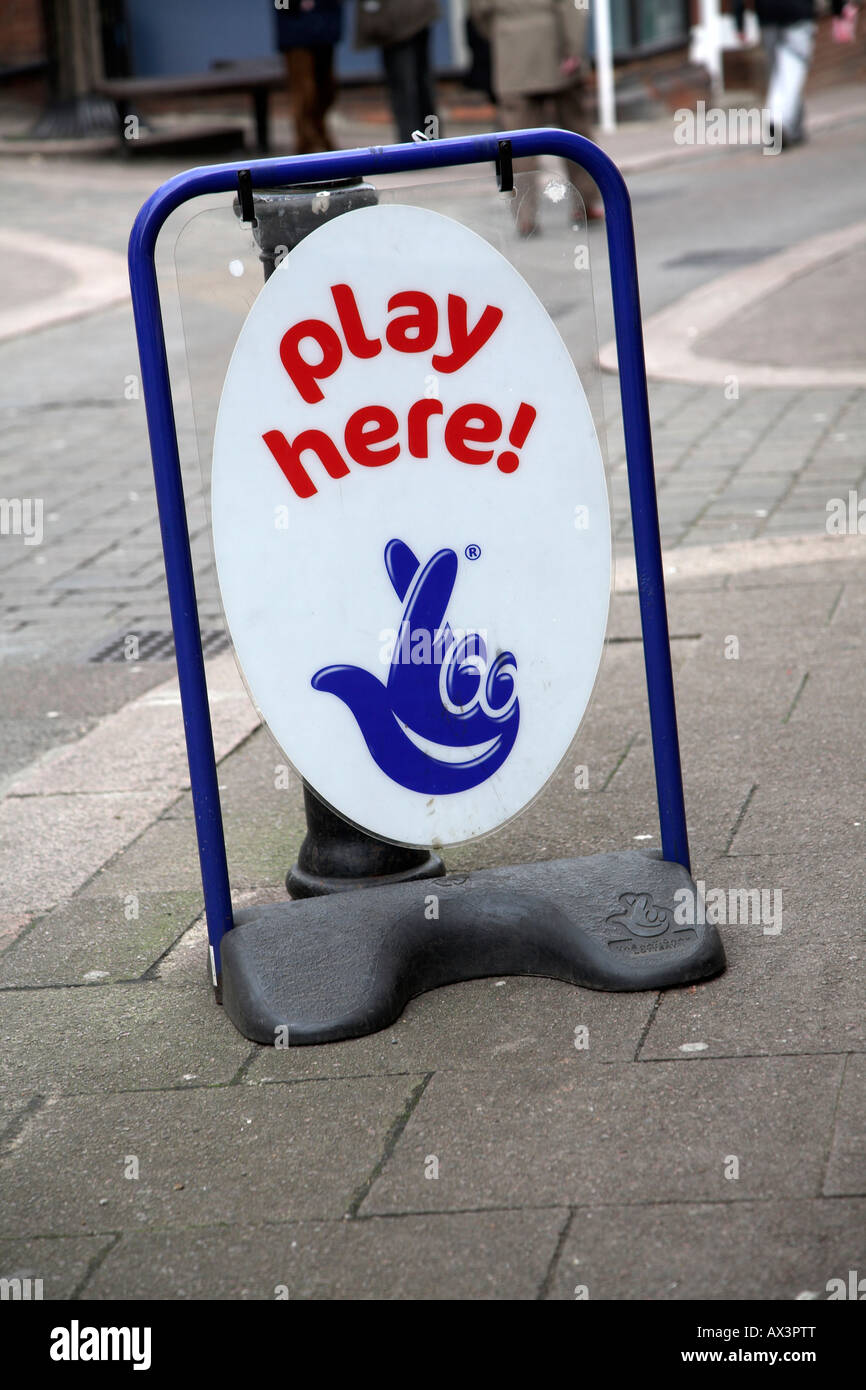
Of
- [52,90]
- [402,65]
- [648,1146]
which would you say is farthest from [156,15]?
[648,1146]

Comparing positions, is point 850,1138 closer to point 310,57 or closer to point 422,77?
point 310,57

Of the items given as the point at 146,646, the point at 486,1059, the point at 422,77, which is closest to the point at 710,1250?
the point at 486,1059

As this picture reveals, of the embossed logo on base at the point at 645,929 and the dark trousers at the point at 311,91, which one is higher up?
the dark trousers at the point at 311,91

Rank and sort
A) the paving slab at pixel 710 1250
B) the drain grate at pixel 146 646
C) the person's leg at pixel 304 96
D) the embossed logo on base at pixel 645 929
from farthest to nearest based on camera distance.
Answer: the person's leg at pixel 304 96, the drain grate at pixel 146 646, the embossed logo on base at pixel 645 929, the paving slab at pixel 710 1250

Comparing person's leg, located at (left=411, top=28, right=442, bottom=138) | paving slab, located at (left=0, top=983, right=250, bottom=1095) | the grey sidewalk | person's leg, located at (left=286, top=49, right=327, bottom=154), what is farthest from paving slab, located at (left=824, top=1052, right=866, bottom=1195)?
person's leg, located at (left=411, top=28, right=442, bottom=138)

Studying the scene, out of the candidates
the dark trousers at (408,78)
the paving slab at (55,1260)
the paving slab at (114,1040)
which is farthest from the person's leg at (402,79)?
the paving slab at (55,1260)

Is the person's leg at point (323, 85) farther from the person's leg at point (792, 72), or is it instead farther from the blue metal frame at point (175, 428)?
the blue metal frame at point (175, 428)

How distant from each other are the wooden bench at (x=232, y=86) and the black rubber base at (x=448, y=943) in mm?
16068

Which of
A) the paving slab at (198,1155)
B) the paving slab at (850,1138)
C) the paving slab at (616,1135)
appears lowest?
the paving slab at (198,1155)

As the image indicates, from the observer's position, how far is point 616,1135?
2.53m

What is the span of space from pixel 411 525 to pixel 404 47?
12.3 m

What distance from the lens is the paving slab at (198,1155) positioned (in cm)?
247

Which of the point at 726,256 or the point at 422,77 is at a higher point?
the point at 422,77
